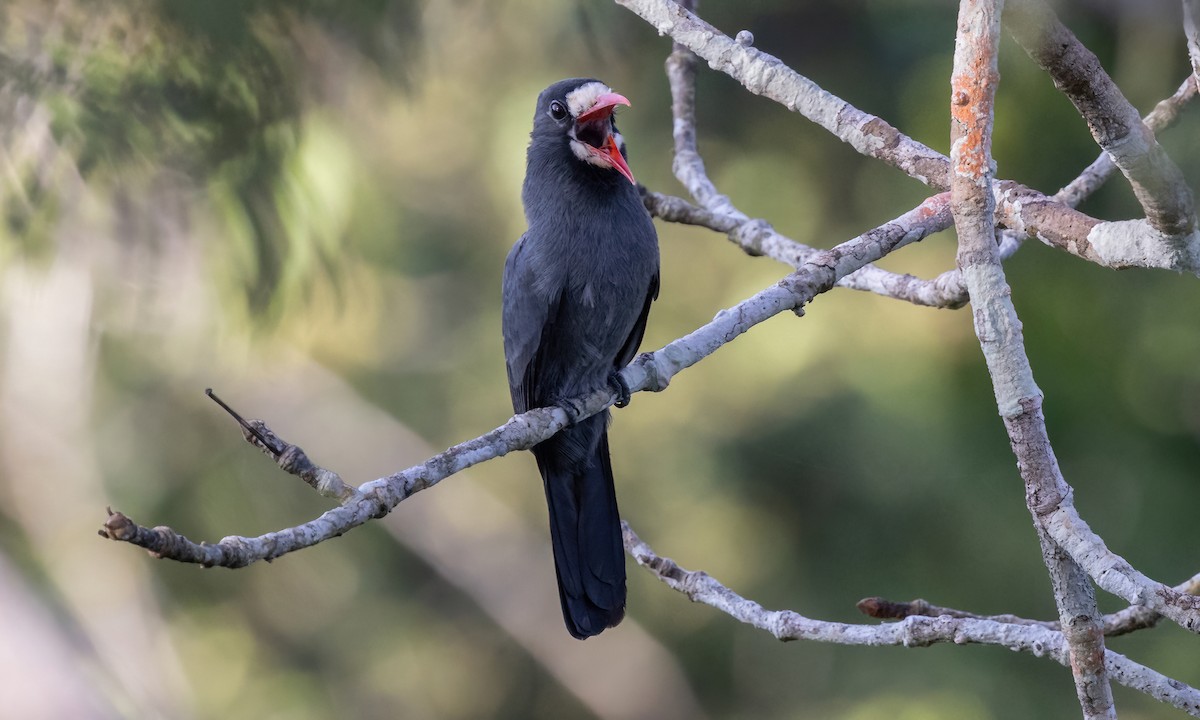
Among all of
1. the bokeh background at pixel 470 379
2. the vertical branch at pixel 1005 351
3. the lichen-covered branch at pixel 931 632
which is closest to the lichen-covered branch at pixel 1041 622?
the lichen-covered branch at pixel 931 632

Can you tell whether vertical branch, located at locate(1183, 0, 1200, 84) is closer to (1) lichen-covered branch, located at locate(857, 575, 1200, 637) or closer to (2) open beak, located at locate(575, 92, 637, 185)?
(1) lichen-covered branch, located at locate(857, 575, 1200, 637)

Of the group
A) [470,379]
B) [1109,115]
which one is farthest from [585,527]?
[470,379]

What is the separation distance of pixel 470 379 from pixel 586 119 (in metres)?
3.14

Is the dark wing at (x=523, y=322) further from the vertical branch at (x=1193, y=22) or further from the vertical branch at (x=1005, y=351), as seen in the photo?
the vertical branch at (x=1193, y=22)

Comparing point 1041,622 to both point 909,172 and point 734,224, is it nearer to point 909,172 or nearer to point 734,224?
point 909,172

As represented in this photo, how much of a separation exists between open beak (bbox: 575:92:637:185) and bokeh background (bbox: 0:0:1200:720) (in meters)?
0.50

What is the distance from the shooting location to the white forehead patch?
3.06 meters

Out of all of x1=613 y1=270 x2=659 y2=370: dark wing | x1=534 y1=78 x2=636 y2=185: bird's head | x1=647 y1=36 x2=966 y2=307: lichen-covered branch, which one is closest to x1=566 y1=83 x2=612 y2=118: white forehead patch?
x1=534 y1=78 x2=636 y2=185: bird's head

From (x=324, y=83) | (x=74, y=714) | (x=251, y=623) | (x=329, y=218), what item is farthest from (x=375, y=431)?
(x=324, y=83)

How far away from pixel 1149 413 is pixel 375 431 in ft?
12.7

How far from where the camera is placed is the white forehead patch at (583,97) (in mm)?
3064

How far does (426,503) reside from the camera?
6.62 meters

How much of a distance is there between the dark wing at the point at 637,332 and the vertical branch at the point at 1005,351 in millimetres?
1552

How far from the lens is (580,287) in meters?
3.00
